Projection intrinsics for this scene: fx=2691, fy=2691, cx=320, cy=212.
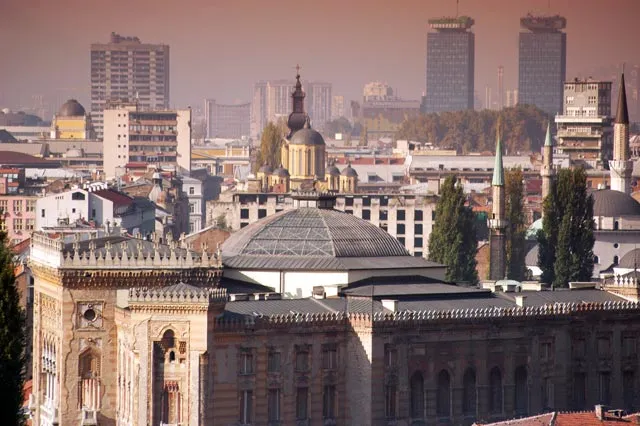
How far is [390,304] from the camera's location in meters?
101

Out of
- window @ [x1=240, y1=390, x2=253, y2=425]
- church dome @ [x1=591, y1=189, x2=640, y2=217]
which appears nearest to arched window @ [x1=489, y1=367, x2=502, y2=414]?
window @ [x1=240, y1=390, x2=253, y2=425]

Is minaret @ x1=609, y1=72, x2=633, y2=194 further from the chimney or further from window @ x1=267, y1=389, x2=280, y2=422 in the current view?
window @ x1=267, y1=389, x2=280, y2=422

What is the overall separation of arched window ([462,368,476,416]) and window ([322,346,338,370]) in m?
5.78

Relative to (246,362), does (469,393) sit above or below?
below

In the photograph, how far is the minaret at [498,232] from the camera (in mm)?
147375

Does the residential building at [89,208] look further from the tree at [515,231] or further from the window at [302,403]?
the window at [302,403]

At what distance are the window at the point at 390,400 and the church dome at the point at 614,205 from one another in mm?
68678

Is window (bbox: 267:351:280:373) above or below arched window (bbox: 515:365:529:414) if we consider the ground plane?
above

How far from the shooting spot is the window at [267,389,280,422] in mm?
97875

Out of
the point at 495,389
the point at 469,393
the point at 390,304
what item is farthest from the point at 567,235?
the point at 390,304

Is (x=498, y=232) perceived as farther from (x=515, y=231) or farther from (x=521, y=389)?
(x=521, y=389)

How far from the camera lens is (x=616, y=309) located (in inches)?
4304

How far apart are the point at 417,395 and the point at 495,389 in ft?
13.2

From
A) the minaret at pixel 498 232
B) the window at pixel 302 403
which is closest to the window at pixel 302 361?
the window at pixel 302 403
